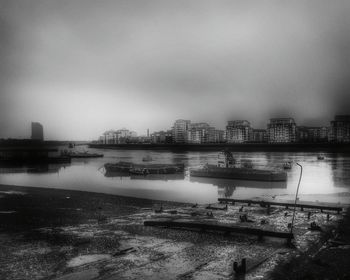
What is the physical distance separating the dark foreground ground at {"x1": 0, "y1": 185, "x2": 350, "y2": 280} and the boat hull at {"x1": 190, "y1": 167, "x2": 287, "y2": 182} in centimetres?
3018

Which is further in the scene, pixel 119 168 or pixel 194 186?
pixel 119 168

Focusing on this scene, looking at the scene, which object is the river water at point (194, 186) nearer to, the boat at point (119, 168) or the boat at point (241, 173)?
the boat at point (241, 173)

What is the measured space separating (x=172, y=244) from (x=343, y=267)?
5796 millimetres

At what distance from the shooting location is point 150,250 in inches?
497

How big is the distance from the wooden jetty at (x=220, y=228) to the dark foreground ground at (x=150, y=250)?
1.50ft

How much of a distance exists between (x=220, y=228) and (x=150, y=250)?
361 centimetres

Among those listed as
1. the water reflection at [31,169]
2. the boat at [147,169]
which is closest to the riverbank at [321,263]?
the boat at [147,169]

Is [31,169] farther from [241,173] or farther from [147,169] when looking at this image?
[241,173]

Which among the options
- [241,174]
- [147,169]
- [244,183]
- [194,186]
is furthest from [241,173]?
[147,169]

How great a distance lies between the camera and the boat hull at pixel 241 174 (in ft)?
161

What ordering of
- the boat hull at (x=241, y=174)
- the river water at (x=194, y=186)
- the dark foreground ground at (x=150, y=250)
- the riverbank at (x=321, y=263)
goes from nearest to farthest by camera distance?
the riverbank at (x=321, y=263) → the dark foreground ground at (x=150, y=250) → the river water at (x=194, y=186) → the boat hull at (x=241, y=174)

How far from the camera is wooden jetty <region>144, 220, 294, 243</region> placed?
Answer: 13.8 metres

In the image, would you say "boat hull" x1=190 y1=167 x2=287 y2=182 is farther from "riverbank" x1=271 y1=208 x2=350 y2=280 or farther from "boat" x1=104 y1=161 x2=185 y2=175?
"riverbank" x1=271 y1=208 x2=350 y2=280

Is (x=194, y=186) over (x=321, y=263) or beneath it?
beneath
